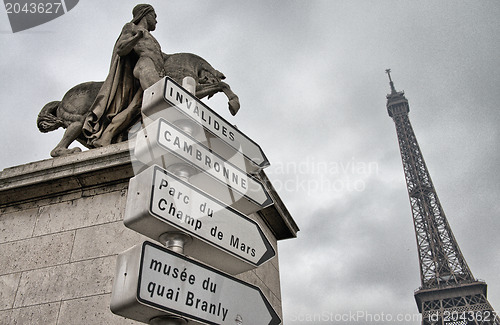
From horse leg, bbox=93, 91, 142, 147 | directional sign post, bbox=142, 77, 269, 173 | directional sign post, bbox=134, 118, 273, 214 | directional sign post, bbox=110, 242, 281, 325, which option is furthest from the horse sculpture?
directional sign post, bbox=110, 242, 281, 325

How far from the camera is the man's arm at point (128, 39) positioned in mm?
6144

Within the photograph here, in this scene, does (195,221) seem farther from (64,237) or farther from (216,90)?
(216,90)

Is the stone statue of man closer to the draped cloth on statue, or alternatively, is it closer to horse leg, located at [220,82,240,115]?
the draped cloth on statue

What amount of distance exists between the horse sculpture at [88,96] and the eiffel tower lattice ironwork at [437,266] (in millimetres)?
53482

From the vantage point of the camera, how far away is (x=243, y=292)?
276 centimetres

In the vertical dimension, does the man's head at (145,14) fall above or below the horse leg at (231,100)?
above

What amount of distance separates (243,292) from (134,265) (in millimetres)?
853

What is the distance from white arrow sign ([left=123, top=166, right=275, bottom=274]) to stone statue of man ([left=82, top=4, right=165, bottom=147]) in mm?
3578

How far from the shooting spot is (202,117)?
3262 mm

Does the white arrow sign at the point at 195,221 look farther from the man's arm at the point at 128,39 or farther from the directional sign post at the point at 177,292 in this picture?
the man's arm at the point at 128,39

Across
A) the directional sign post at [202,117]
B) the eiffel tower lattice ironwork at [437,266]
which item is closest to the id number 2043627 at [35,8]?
the directional sign post at [202,117]

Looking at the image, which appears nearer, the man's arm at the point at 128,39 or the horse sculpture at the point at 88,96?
the man's arm at the point at 128,39

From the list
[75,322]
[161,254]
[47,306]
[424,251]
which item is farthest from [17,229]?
[424,251]

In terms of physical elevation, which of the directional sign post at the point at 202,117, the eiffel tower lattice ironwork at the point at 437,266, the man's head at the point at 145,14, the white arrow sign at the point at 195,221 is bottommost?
the white arrow sign at the point at 195,221
